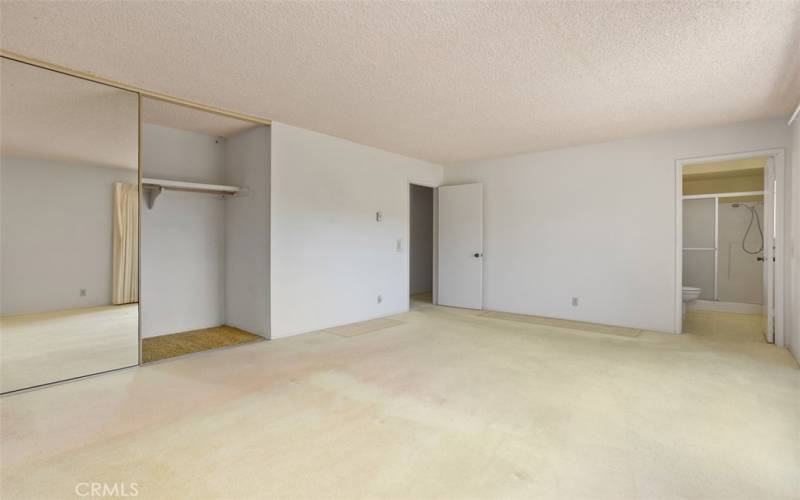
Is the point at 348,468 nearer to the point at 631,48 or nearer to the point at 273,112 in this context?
the point at 631,48

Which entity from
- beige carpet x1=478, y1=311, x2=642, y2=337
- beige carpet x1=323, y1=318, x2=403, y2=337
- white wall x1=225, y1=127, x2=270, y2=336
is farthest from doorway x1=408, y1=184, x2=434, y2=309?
white wall x1=225, y1=127, x2=270, y2=336

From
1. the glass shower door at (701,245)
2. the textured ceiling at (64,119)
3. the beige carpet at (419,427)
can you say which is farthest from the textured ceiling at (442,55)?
the glass shower door at (701,245)

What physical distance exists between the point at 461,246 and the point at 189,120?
426cm

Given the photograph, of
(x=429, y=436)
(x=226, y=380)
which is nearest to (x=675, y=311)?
(x=429, y=436)

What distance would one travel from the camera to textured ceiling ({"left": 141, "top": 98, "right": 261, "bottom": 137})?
3.85m

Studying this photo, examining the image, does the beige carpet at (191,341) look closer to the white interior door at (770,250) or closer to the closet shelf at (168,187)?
the closet shelf at (168,187)

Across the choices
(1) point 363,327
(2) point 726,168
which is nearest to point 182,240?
(1) point 363,327

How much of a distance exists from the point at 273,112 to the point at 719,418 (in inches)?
176

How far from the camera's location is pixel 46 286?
3076 millimetres

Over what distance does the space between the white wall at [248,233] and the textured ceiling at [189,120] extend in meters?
0.19

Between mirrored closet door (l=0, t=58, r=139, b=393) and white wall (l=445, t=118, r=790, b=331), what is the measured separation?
4809 mm

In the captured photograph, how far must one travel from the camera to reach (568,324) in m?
5.27

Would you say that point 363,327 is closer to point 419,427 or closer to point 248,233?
point 248,233

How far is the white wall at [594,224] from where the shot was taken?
4.77m
